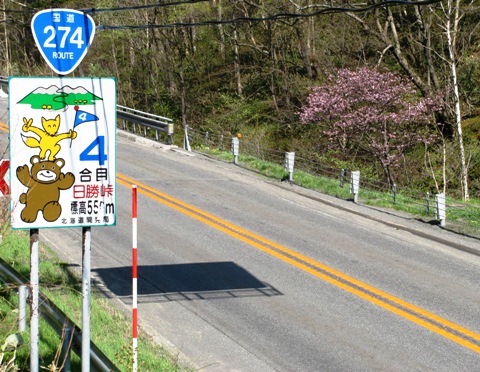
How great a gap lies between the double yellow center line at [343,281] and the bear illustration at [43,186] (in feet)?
22.5

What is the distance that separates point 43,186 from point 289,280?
7756 millimetres

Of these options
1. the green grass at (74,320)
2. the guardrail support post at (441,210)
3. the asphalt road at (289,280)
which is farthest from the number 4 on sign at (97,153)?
the guardrail support post at (441,210)

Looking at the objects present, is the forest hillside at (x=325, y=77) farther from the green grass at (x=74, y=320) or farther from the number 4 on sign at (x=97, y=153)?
the number 4 on sign at (x=97, y=153)

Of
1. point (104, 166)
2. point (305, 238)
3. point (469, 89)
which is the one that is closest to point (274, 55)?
point (469, 89)

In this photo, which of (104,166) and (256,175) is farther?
(256,175)

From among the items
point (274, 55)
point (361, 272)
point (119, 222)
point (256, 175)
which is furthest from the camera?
point (274, 55)

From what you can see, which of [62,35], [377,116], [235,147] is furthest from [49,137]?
[377,116]

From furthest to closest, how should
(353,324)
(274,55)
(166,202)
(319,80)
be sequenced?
(274,55), (319,80), (166,202), (353,324)

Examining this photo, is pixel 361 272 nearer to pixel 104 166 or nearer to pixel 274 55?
pixel 104 166

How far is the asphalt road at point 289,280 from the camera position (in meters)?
10.3

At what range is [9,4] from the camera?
208ft

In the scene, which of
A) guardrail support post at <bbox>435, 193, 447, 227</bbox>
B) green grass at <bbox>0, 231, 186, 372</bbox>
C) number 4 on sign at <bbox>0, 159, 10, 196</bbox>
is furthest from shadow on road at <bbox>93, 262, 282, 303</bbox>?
guardrail support post at <bbox>435, 193, 447, 227</bbox>

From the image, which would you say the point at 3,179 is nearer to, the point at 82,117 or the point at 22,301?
the point at 22,301

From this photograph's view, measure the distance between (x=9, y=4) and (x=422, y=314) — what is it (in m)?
59.6
